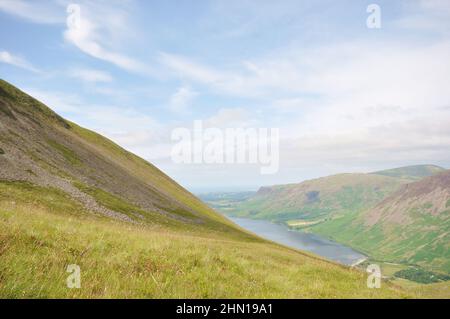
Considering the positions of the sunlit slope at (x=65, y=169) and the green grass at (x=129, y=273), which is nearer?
the green grass at (x=129, y=273)

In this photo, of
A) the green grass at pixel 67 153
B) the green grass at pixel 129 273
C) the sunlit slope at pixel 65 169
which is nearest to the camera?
the green grass at pixel 129 273

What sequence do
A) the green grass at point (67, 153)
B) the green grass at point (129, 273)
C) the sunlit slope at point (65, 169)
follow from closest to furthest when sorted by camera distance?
the green grass at point (129, 273) → the sunlit slope at point (65, 169) → the green grass at point (67, 153)

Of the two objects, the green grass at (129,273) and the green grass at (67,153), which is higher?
the green grass at (67,153)

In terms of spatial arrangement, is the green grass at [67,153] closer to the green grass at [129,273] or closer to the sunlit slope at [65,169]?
the sunlit slope at [65,169]

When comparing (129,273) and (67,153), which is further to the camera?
(67,153)

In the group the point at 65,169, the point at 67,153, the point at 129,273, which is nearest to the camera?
the point at 129,273

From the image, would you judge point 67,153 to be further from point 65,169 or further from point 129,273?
point 129,273

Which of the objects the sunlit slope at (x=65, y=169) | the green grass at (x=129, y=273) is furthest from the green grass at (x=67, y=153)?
the green grass at (x=129, y=273)

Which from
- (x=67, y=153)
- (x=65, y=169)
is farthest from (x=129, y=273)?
(x=67, y=153)

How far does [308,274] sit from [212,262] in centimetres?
471

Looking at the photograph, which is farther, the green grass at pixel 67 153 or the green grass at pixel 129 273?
the green grass at pixel 67 153

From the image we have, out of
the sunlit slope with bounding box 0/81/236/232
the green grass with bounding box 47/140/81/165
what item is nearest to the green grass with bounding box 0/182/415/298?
the sunlit slope with bounding box 0/81/236/232
